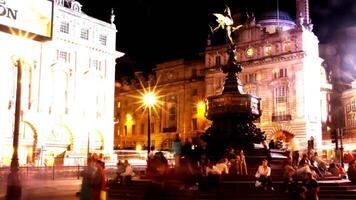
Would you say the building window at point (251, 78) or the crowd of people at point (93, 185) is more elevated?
the building window at point (251, 78)

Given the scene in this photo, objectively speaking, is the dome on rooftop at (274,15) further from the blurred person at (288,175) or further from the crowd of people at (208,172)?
the blurred person at (288,175)

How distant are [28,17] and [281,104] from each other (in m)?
48.3

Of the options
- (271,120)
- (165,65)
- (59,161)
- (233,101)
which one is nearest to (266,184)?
(233,101)

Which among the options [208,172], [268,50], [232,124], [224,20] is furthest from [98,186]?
[268,50]

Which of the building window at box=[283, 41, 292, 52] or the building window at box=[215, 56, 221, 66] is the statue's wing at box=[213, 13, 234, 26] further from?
the building window at box=[215, 56, 221, 66]

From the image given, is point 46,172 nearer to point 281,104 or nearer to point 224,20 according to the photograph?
point 224,20

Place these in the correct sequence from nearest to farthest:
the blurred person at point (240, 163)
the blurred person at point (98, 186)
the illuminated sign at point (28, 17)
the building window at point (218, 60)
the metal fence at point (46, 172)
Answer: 1. the blurred person at point (98, 186)
2. the blurred person at point (240, 163)
3. the illuminated sign at point (28, 17)
4. the metal fence at point (46, 172)
5. the building window at point (218, 60)

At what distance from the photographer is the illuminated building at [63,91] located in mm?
53834

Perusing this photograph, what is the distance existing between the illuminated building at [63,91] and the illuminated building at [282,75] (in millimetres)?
16167

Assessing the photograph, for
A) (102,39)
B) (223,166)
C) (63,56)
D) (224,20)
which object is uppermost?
(102,39)

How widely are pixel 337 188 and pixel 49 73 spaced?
45419 mm

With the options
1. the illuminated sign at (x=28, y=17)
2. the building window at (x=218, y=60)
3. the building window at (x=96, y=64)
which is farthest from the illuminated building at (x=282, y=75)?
the illuminated sign at (x=28, y=17)

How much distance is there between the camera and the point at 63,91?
5981 cm

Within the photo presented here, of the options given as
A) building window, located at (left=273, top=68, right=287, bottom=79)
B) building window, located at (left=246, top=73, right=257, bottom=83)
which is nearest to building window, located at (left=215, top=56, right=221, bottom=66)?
building window, located at (left=246, top=73, right=257, bottom=83)
